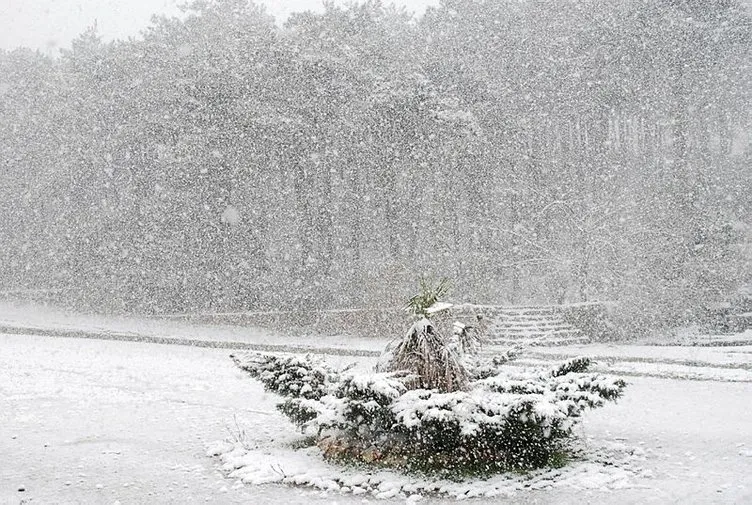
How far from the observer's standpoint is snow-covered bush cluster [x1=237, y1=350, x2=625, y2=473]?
612cm

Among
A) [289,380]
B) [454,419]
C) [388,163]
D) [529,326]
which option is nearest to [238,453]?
[289,380]

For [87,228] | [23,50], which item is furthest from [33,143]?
[23,50]

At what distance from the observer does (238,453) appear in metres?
7.22

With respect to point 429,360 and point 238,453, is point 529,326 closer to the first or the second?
point 429,360

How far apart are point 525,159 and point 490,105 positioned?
3.20 meters

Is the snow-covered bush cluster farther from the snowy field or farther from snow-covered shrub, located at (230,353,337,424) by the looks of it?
the snowy field

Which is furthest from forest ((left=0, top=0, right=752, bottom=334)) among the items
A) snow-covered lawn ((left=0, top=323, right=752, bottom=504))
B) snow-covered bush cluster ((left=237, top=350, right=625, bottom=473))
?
snow-covered bush cluster ((left=237, top=350, right=625, bottom=473))

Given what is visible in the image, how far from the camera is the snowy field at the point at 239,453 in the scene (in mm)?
6066

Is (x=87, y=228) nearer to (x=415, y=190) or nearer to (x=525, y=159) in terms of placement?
(x=415, y=190)

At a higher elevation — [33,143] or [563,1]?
[563,1]

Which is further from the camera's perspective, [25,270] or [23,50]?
[23,50]

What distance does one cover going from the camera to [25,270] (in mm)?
32906

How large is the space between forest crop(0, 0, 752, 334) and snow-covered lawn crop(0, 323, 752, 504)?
1237 centimetres

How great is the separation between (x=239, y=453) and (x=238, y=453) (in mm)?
10
